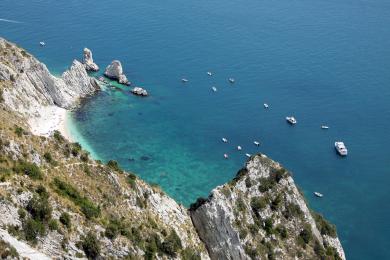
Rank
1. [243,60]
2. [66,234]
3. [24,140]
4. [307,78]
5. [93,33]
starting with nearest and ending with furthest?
[66,234]
[24,140]
[307,78]
[243,60]
[93,33]

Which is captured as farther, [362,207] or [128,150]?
[128,150]

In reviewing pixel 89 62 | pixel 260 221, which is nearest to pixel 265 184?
pixel 260 221

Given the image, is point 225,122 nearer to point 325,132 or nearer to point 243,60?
point 325,132

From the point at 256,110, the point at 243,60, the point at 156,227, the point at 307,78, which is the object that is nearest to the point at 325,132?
the point at 256,110

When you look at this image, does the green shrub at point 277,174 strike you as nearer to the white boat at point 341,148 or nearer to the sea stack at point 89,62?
the white boat at point 341,148

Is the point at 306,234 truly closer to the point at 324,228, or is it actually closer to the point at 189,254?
the point at 324,228
